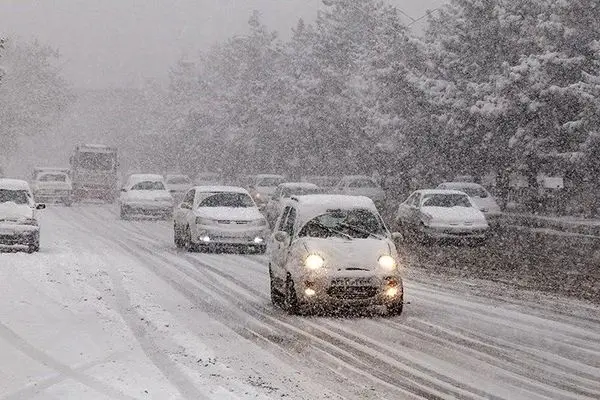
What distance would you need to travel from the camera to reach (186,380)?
27.1 feet

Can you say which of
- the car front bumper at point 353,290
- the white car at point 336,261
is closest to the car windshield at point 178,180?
the white car at point 336,261

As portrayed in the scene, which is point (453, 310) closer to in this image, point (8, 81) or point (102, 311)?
point (102, 311)

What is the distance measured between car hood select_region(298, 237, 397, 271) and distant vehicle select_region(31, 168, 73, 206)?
37.0m

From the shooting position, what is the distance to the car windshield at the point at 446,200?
27.3 meters

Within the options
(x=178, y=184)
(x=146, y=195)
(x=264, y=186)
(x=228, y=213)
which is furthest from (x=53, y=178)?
Answer: (x=228, y=213)

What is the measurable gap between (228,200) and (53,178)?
88.1ft

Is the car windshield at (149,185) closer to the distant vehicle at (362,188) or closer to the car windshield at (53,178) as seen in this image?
the distant vehicle at (362,188)

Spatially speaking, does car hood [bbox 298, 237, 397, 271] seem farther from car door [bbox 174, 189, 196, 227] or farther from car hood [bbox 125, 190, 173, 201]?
car hood [bbox 125, 190, 173, 201]

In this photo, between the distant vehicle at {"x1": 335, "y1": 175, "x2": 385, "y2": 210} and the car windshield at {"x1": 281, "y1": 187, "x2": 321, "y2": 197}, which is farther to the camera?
the distant vehicle at {"x1": 335, "y1": 175, "x2": 385, "y2": 210}

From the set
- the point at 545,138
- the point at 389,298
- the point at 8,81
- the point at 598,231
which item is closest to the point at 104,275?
the point at 389,298

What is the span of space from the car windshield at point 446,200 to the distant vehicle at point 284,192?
6.17m

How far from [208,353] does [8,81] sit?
97.4 m

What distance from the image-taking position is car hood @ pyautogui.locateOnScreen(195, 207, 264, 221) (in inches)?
909

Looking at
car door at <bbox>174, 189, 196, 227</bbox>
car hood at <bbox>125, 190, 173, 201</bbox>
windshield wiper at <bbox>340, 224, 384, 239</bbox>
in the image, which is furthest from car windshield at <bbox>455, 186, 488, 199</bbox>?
windshield wiper at <bbox>340, 224, 384, 239</bbox>
